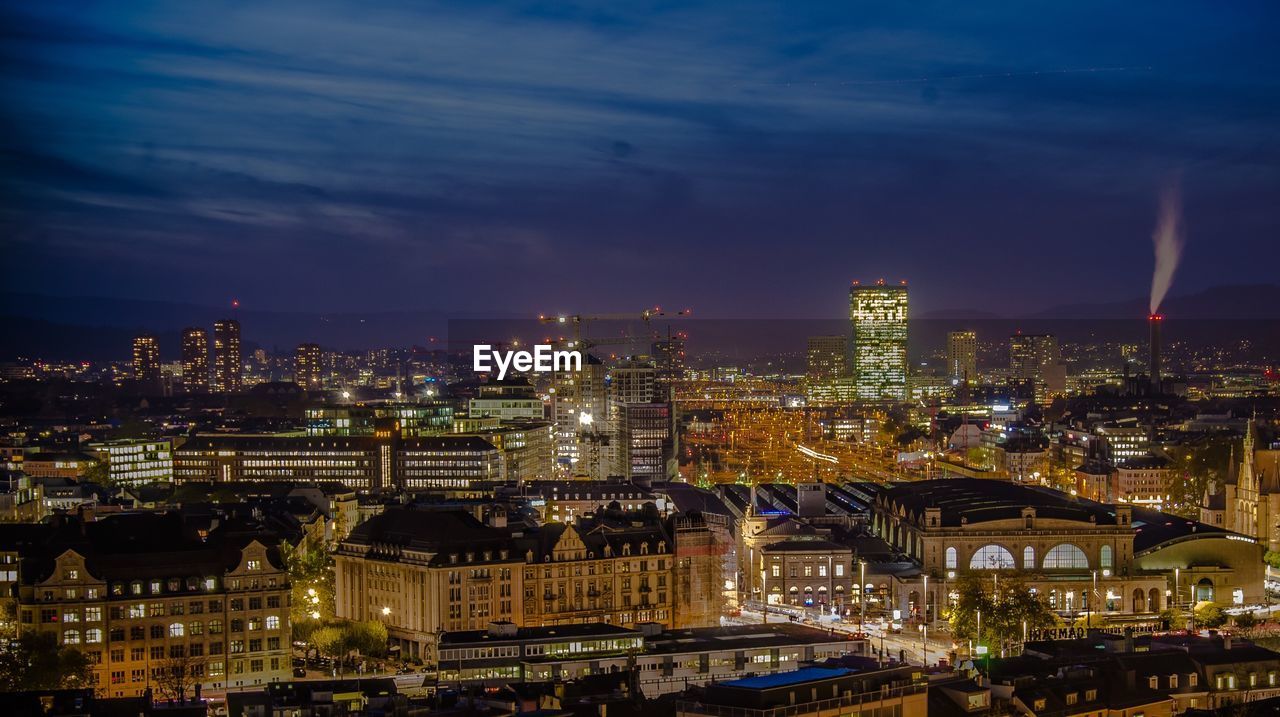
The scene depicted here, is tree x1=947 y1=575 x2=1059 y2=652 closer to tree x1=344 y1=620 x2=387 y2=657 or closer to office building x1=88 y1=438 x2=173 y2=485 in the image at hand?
tree x1=344 y1=620 x2=387 y2=657

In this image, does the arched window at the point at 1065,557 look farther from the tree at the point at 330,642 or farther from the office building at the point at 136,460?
the office building at the point at 136,460

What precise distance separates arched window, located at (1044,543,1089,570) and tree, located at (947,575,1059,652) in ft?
29.5

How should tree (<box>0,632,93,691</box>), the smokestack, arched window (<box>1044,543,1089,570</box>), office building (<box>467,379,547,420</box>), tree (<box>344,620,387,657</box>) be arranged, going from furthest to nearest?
1. the smokestack
2. office building (<box>467,379,547,420</box>)
3. arched window (<box>1044,543,1089,570</box>)
4. tree (<box>344,620,387,657</box>)
5. tree (<box>0,632,93,691</box>)

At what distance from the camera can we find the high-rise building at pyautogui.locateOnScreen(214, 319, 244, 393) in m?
193

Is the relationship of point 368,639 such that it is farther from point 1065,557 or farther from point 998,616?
point 1065,557

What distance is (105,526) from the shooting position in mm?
46344

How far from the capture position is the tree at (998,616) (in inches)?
1825

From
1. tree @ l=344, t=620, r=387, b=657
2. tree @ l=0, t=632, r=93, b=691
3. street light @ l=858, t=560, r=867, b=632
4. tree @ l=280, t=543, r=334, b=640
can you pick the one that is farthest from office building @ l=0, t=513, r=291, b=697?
street light @ l=858, t=560, r=867, b=632

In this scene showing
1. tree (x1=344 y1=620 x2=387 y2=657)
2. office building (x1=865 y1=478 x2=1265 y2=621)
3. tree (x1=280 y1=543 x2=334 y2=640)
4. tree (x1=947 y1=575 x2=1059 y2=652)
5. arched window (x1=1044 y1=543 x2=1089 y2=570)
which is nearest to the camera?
tree (x1=344 y1=620 x2=387 y2=657)

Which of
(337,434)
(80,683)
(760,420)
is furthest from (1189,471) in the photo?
(760,420)

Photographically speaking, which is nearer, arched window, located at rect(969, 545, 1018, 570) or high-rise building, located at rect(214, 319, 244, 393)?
arched window, located at rect(969, 545, 1018, 570)

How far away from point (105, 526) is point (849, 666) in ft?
72.3

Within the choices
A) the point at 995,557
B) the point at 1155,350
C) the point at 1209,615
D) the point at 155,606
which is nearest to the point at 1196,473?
the point at 995,557

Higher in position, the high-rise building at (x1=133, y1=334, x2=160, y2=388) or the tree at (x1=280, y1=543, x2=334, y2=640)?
the high-rise building at (x1=133, y1=334, x2=160, y2=388)
